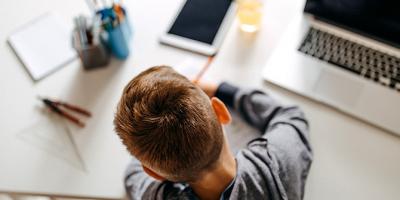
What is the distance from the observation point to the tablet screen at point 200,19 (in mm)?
987

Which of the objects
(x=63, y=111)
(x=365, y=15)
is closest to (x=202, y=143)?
(x=63, y=111)

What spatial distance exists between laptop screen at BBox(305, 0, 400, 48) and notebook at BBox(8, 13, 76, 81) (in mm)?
688

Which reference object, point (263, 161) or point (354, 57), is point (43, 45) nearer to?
point (263, 161)

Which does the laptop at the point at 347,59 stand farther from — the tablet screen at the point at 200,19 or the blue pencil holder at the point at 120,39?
the blue pencil holder at the point at 120,39

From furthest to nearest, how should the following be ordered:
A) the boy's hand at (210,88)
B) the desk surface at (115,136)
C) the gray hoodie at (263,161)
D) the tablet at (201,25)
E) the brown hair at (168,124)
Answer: the tablet at (201,25) → the boy's hand at (210,88) → the desk surface at (115,136) → the gray hoodie at (263,161) → the brown hair at (168,124)

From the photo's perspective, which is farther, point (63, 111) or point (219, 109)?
point (63, 111)

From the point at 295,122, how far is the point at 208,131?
0.28 m

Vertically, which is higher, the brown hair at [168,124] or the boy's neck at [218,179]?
the brown hair at [168,124]

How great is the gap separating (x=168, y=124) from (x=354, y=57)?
569mm

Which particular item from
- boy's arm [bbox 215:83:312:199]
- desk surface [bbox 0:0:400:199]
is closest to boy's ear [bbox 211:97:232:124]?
boy's arm [bbox 215:83:312:199]

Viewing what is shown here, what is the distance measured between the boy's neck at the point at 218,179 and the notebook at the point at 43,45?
555 mm

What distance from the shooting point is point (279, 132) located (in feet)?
2.50

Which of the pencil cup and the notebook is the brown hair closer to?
the pencil cup

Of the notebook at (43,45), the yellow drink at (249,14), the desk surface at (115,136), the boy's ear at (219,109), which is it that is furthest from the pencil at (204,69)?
the notebook at (43,45)
